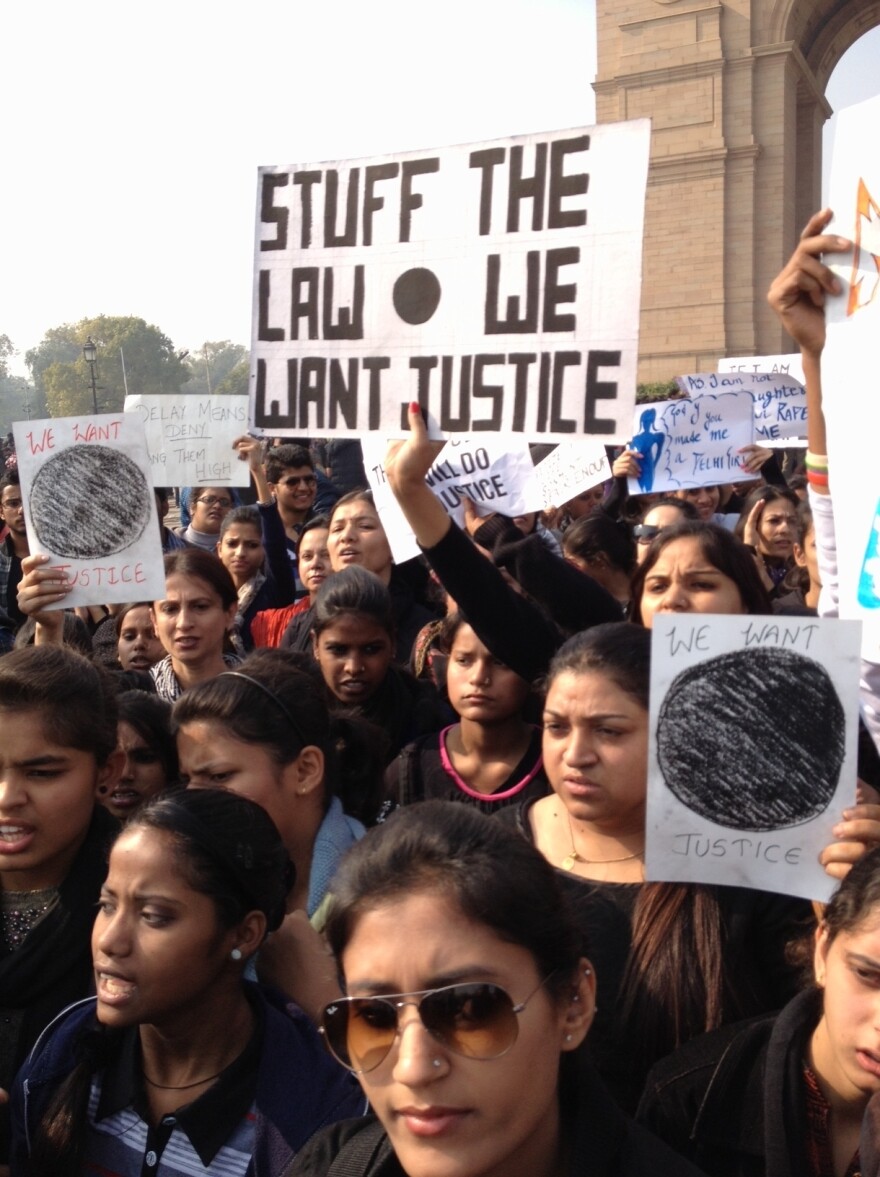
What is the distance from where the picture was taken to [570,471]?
20.7 feet

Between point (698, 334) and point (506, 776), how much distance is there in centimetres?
2413

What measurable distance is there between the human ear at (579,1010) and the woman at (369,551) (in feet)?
10.8

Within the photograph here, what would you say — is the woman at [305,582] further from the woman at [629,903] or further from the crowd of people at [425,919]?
the woman at [629,903]

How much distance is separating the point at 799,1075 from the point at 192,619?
2.93m

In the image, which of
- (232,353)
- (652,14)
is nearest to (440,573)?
(652,14)

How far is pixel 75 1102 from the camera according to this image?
86.0 inches

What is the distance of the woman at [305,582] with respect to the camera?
5391mm

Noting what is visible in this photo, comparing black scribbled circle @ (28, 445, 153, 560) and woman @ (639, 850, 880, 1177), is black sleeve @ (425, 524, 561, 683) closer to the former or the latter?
black scribbled circle @ (28, 445, 153, 560)

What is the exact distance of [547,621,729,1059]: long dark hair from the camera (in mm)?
2217

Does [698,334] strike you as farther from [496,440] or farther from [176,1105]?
[176,1105]

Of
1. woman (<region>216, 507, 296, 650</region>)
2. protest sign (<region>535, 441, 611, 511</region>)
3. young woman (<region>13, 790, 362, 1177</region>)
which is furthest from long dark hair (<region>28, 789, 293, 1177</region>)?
protest sign (<region>535, 441, 611, 511</region>)

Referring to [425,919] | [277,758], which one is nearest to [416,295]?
[277,758]

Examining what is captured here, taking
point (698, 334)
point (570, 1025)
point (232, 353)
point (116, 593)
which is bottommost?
point (570, 1025)

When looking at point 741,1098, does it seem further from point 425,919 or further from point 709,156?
point 709,156
